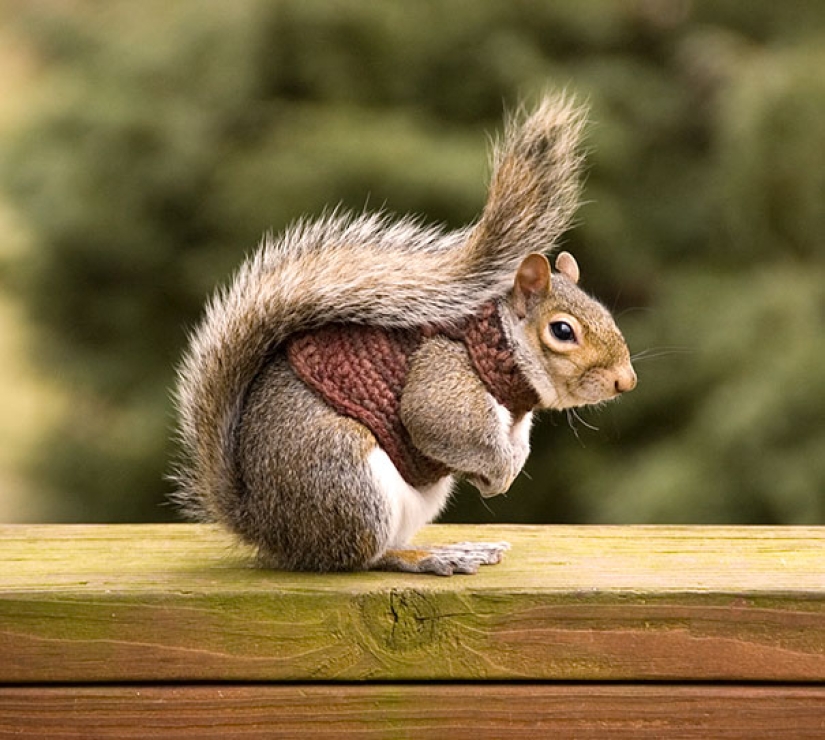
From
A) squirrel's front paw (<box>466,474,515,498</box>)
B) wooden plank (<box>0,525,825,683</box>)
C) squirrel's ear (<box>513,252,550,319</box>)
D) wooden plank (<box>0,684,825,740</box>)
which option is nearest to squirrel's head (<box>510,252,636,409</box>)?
squirrel's ear (<box>513,252,550,319</box>)

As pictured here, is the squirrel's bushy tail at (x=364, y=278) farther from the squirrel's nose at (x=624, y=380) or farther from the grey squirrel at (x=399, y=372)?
the squirrel's nose at (x=624, y=380)

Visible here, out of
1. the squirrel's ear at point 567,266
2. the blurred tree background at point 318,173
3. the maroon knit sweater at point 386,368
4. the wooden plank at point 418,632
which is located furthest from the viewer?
the blurred tree background at point 318,173

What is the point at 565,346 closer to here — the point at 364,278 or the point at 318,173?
the point at 364,278

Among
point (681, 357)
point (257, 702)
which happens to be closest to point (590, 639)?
point (257, 702)

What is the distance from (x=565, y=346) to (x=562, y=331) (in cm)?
2

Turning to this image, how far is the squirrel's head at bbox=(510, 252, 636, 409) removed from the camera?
168 centimetres

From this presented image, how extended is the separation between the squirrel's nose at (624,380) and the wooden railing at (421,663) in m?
0.27

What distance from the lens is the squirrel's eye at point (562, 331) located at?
1.70 metres

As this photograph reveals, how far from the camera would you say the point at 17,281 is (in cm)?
468

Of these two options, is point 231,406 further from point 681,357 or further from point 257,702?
point 681,357

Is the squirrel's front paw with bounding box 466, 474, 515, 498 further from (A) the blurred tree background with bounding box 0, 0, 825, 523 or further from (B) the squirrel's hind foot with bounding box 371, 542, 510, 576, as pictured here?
(A) the blurred tree background with bounding box 0, 0, 825, 523

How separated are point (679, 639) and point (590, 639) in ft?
0.30

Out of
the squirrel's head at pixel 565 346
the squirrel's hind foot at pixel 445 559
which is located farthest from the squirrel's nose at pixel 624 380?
the squirrel's hind foot at pixel 445 559

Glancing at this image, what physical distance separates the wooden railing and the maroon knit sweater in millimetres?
211
